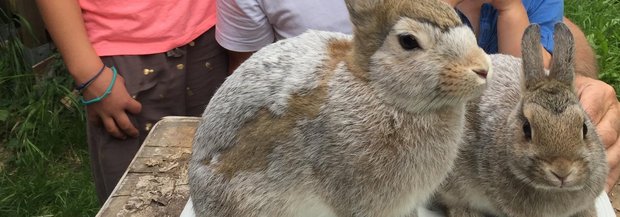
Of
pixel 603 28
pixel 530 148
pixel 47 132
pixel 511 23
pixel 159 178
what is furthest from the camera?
pixel 603 28

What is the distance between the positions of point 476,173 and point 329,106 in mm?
370

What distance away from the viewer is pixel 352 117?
1.05m

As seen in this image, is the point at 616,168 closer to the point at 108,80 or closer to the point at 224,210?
the point at 224,210

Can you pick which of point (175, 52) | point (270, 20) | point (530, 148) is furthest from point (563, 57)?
point (175, 52)

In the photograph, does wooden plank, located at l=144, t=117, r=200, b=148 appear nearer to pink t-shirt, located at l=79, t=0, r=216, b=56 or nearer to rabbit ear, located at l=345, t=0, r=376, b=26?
pink t-shirt, located at l=79, t=0, r=216, b=56

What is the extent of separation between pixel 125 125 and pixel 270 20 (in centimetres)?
52

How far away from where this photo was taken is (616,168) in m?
1.55

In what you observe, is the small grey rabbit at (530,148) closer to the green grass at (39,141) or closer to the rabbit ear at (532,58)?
the rabbit ear at (532,58)

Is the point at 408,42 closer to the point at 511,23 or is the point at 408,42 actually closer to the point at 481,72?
the point at 481,72

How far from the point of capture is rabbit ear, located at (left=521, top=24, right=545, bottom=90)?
121 cm

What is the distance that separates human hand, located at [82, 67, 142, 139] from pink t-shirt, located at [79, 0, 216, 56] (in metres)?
0.09

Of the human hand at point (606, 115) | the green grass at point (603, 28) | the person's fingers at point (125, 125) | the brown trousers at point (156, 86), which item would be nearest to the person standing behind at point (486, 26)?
the human hand at point (606, 115)

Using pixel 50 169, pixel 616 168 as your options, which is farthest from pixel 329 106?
pixel 50 169

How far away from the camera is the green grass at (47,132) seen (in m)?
2.67
